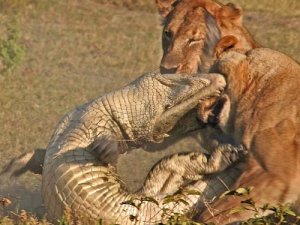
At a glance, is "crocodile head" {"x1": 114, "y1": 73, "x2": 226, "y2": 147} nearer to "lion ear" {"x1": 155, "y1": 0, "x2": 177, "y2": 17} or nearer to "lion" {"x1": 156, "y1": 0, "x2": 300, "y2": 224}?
"lion" {"x1": 156, "y1": 0, "x2": 300, "y2": 224}

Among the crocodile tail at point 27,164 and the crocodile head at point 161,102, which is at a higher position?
the crocodile head at point 161,102

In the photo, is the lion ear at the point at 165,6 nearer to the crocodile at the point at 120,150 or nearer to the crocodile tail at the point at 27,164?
the crocodile at the point at 120,150

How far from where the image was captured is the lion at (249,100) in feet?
17.6

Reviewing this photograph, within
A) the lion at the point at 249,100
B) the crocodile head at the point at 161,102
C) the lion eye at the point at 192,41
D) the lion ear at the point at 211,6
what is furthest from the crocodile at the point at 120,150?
the lion ear at the point at 211,6

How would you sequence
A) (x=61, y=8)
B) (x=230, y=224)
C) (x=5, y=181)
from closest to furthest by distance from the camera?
1. (x=230, y=224)
2. (x=5, y=181)
3. (x=61, y=8)

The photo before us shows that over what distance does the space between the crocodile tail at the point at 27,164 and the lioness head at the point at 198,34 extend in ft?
3.00

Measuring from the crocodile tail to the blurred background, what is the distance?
66cm

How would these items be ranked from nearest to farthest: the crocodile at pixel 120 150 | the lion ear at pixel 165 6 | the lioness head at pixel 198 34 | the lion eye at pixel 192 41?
the crocodile at pixel 120 150 → the lioness head at pixel 198 34 → the lion eye at pixel 192 41 → the lion ear at pixel 165 6

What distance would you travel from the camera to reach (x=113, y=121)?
5844mm

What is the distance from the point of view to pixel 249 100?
5.74 meters

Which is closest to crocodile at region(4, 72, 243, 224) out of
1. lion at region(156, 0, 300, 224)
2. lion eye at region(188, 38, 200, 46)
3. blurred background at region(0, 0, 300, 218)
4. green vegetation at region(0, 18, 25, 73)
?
lion at region(156, 0, 300, 224)

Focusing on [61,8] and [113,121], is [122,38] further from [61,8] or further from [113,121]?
[113,121]

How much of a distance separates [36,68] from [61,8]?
326cm

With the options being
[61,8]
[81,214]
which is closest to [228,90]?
[81,214]
